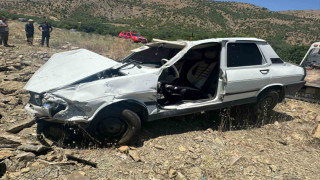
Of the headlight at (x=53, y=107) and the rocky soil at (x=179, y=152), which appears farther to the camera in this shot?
the headlight at (x=53, y=107)

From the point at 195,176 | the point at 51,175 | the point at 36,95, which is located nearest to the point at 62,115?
the point at 36,95

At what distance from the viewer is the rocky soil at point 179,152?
3.03 metres

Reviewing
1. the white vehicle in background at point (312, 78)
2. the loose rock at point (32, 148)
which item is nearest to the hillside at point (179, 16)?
the white vehicle in background at point (312, 78)

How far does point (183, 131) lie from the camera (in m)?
4.47

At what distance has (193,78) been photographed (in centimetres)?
518

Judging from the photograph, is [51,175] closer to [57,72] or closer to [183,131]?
[57,72]

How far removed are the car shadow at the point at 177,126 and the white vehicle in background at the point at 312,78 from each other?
43.7 inches

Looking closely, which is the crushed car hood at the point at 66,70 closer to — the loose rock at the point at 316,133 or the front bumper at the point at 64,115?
the front bumper at the point at 64,115

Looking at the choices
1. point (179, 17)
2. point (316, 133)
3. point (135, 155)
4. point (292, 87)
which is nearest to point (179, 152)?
point (135, 155)

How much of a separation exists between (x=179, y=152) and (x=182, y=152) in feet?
0.15

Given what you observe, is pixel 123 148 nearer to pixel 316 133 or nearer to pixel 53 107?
pixel 53 107

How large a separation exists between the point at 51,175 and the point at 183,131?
2322 mm

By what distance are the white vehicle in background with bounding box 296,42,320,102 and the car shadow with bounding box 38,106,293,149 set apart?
111cm

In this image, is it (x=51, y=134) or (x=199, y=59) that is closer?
(x=51, y=134)
